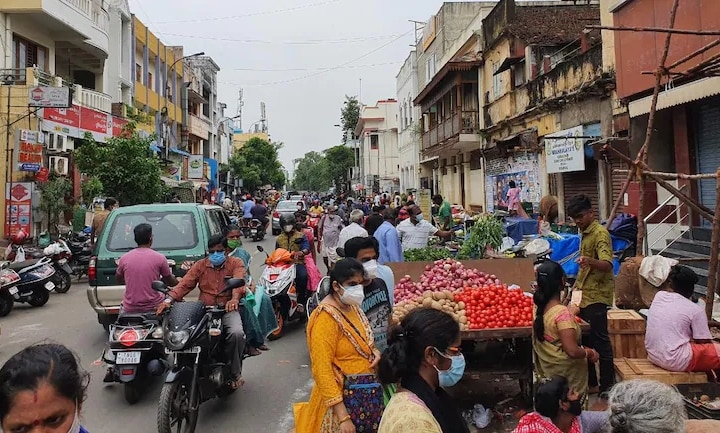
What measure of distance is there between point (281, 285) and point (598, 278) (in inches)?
169

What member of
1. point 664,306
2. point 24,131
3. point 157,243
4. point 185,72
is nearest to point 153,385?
point 157,243

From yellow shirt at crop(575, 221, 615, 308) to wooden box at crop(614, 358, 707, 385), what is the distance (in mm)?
585

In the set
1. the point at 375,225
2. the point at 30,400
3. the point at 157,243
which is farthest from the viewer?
the point at 375,225

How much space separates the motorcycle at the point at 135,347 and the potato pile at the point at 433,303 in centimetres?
223

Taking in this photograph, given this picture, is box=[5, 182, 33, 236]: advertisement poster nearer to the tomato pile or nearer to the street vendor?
the tomato pile

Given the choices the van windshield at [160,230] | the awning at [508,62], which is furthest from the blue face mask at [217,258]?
the awning at [508,62]

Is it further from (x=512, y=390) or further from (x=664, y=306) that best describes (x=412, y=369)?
(x=512, y=390)

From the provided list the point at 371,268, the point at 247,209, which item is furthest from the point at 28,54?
the point at 371,268

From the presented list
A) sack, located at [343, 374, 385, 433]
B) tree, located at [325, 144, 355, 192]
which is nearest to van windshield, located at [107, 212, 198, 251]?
sack, located at [343, 374, 385, 433]

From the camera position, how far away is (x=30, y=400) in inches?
73.7

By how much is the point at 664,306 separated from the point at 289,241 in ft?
17.7

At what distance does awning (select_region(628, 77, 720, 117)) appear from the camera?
8.52 m

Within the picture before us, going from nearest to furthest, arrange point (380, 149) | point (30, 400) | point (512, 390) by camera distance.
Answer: point (30, 400), point (512, 390), point (380, 149)

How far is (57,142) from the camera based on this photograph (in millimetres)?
19125
